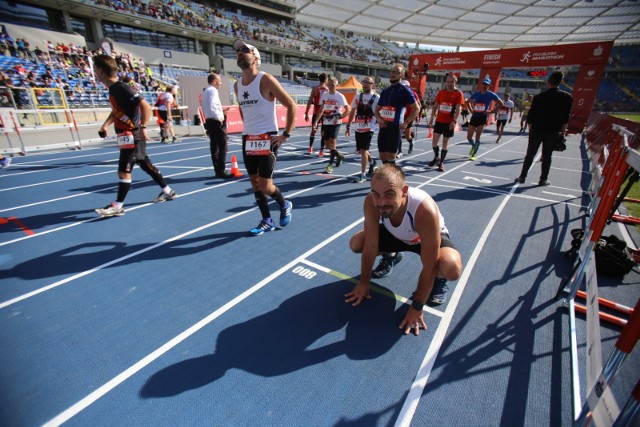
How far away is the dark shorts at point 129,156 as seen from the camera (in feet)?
14.8

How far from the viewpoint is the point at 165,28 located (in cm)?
3006

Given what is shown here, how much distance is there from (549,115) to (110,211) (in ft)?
27.6

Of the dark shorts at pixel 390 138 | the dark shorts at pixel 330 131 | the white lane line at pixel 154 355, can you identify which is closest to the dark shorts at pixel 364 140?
the dark shorts at pixel 390 138

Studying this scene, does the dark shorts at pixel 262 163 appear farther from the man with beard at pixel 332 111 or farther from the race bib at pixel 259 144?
the man with beard at pixel 332 111

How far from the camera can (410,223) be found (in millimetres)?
2363

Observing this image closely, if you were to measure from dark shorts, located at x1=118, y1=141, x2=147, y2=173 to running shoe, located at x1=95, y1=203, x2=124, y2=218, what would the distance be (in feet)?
2.04

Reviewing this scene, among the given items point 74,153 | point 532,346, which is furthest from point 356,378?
point 74,153

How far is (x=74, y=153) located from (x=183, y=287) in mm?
9435

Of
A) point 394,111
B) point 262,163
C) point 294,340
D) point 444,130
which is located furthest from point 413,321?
point 444,130

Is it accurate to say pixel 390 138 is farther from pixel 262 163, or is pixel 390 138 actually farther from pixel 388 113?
pixel 262 163

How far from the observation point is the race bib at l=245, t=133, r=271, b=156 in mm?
3705

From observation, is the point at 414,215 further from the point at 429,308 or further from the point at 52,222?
the point at 52,222

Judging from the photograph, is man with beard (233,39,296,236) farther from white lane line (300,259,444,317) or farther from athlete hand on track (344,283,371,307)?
athlete hand on track (344,283,371,307)

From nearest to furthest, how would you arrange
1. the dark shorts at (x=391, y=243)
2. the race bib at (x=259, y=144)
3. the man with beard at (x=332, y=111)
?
the dark shorts at (x=391, y=243) < the race bib at (x=259, y=144) < the man with beard at (x=332, y=111)
